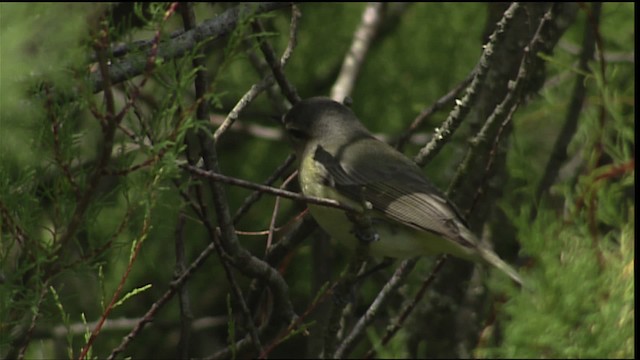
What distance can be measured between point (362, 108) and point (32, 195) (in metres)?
3.15

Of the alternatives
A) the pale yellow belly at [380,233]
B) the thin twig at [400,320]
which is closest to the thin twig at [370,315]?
the thin twig at [400,320]

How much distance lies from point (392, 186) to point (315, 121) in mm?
376

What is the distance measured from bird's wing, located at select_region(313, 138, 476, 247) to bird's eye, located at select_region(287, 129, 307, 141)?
0.39 feet

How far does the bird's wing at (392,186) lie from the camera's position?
11.9 feet

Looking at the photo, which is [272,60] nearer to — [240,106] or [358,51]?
[240,106]

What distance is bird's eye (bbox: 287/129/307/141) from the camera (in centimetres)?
403

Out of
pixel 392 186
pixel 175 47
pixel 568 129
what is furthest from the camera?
pixel 568 129

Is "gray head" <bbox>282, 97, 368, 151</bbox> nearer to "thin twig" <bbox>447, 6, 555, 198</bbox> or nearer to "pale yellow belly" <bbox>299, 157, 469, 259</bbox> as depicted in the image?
"pale yellow belly" <bbox>299, 157, 469, 259</bbox>

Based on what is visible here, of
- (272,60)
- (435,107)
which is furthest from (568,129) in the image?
(272,60)

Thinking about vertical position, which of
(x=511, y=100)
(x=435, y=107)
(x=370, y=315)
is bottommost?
(x=370, y=315)

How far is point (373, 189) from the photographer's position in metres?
3.92

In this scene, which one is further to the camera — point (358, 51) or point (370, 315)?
point (358, 51)

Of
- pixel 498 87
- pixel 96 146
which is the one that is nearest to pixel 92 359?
pixel 96 146

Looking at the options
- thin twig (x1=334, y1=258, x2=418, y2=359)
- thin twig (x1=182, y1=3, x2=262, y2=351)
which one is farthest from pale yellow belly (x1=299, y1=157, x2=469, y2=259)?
thin twig (x1=182, y1=3, x2=262, y2=351)
